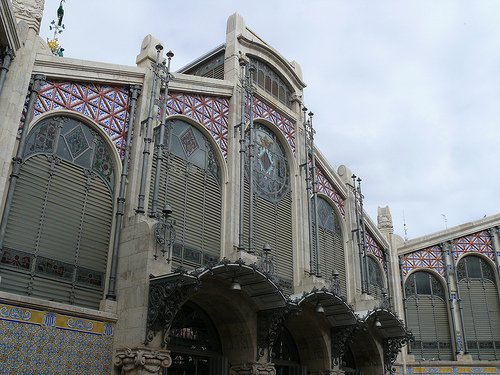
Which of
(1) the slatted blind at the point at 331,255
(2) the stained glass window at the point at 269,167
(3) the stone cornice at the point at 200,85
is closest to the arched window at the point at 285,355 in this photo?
(1) the slatted blind at the point at 331,255

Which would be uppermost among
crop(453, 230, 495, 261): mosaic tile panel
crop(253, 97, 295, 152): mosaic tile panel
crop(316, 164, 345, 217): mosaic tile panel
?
crop(253, 97, 295, 152): mosaic tile panel

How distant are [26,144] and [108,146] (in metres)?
2.51

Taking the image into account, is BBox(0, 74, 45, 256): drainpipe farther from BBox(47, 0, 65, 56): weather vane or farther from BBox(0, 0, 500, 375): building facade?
BBox(47, 0, 65, 56): weather vane

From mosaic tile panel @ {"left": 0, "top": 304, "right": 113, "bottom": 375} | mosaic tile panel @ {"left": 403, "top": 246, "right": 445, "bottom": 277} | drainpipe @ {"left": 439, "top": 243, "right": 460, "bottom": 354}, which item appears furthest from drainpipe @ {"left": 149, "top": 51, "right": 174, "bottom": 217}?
drainpipe @ {"left": 439, "top": 243, "right": 460, "bottom": 354}

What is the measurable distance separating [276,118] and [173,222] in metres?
9.49

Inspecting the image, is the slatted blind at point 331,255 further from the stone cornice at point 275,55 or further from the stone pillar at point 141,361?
the stone pillar at point 141,361

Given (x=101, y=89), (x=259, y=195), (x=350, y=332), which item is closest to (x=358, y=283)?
(x=350, y=332)

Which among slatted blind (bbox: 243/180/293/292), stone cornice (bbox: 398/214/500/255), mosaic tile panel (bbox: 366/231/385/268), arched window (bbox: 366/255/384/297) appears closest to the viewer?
slatted blind (bbox: 243/180/293/292)

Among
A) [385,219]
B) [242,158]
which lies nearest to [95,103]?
[242,158]

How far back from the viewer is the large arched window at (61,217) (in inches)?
509

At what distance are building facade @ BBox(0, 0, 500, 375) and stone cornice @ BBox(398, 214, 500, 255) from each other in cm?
544

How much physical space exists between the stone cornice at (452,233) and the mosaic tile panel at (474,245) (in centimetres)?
29

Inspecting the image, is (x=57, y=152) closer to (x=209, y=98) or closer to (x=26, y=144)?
(x=26, y=144)

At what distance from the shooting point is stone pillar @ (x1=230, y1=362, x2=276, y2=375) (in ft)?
53.8
